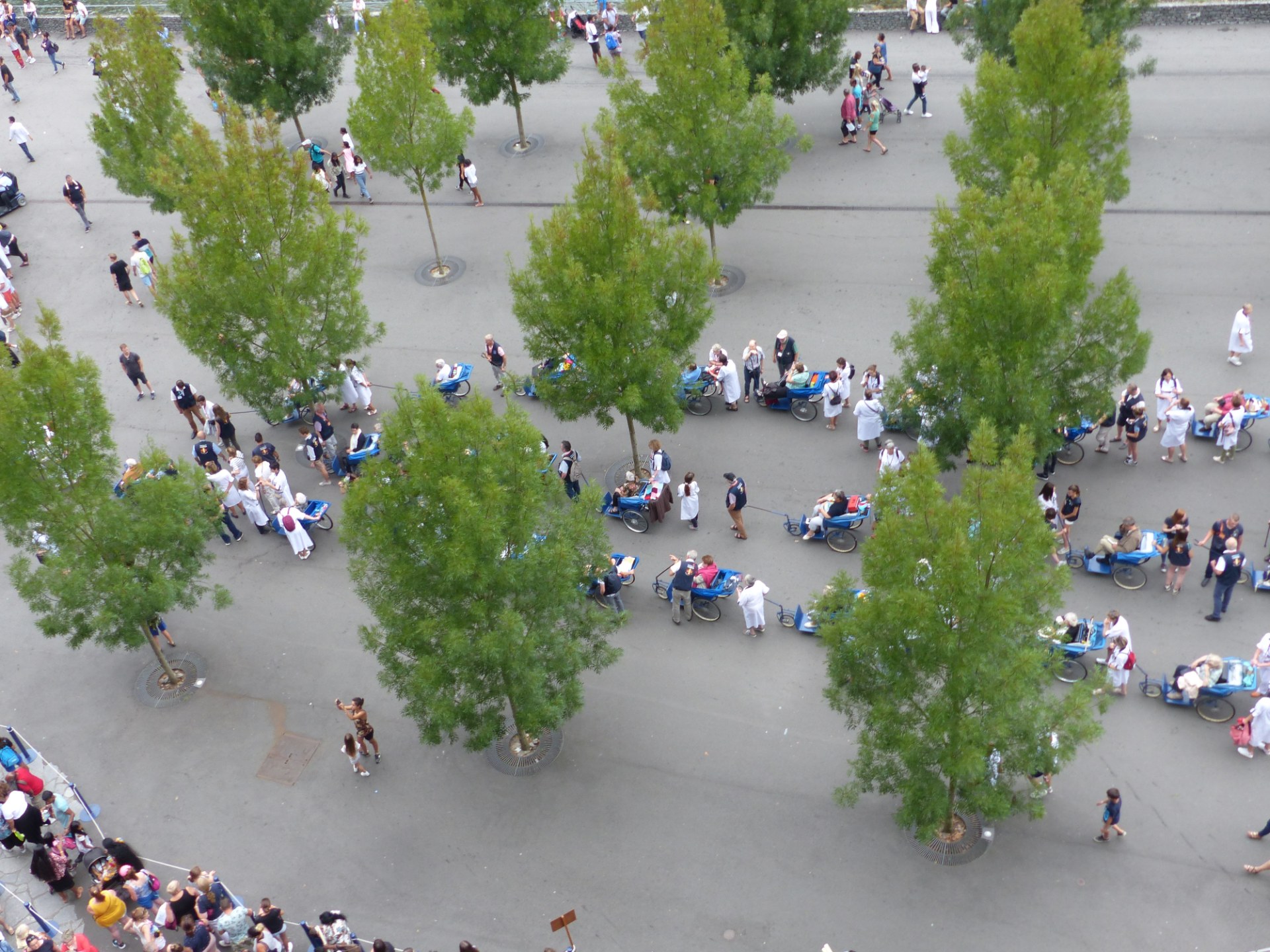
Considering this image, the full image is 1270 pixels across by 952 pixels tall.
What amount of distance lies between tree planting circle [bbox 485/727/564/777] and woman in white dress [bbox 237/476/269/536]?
692 cm

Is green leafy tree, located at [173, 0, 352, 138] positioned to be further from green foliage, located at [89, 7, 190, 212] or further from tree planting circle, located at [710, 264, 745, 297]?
tree planting circle, located at [710, 264, 745, 297]

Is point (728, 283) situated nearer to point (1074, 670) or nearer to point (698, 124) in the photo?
point (698, 124)

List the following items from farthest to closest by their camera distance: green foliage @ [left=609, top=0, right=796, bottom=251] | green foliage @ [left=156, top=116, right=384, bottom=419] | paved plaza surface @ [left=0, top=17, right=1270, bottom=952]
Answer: green foliage @ [left=609, top=0, right=796, bottom=251], green foliage @ [left=156, top=116, right=384, bottom=419], paved plaza surface @ [left=0, top=17, right=1270, bottom=952]

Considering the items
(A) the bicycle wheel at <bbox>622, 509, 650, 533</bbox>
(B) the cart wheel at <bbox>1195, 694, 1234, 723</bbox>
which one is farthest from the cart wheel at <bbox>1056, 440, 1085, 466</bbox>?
(A) the bicycle wheel at <bbox>622, 509, 650, 533</bbox>

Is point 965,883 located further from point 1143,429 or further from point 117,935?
point 117,935

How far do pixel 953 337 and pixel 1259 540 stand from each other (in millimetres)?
6006

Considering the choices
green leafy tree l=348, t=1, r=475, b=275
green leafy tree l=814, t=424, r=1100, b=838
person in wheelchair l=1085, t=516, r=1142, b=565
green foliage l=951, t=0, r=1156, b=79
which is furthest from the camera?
green foliage l=951, t=0, r=1156, b=79

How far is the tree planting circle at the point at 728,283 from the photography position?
25250mm

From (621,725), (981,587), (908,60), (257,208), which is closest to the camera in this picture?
(981,587)

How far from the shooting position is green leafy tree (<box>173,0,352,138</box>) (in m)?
27.2

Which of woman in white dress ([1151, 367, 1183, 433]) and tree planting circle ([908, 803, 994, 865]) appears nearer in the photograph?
tree planting circle ([908, 803, 994, 865])

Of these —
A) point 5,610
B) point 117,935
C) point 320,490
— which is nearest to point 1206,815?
point 117,935

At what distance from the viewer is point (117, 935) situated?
49.2 ft

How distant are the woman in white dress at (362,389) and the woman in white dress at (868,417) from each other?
962cm
